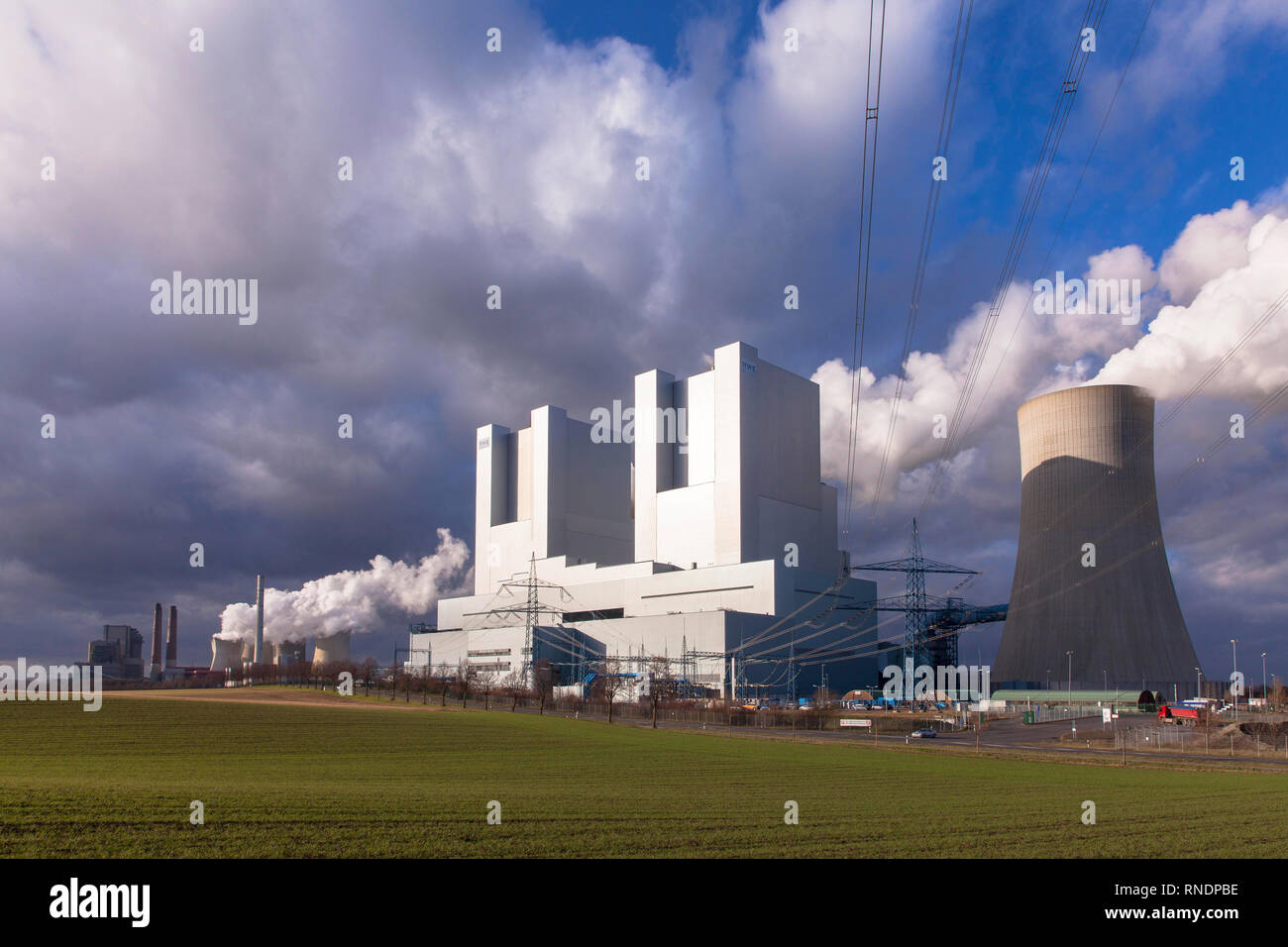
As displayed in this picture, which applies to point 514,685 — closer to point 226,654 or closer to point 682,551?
point 682,551

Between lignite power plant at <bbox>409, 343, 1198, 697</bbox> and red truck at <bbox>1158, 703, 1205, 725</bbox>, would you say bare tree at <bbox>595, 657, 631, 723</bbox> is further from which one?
red truck at <bbox>1158, 703, 1205, 725</bbox>

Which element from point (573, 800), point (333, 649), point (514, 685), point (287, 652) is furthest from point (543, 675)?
point (573, 800)

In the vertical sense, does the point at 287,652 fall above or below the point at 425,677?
above

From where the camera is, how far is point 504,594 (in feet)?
262

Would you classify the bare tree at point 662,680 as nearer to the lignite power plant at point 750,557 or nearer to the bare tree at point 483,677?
the lignite power plant at point 750,557

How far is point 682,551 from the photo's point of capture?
69375mm

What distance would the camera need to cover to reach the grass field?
8.49 metres

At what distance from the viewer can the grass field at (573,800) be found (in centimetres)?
849

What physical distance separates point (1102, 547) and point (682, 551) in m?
31.0

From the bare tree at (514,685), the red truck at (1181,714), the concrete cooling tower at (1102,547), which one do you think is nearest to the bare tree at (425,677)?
the bare tree at (514,685)

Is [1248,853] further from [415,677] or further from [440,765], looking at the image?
[415,677]

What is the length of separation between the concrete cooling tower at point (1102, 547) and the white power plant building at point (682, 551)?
18200 millimetres

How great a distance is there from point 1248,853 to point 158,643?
116 m

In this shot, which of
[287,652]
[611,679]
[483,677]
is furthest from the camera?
[287,652]
